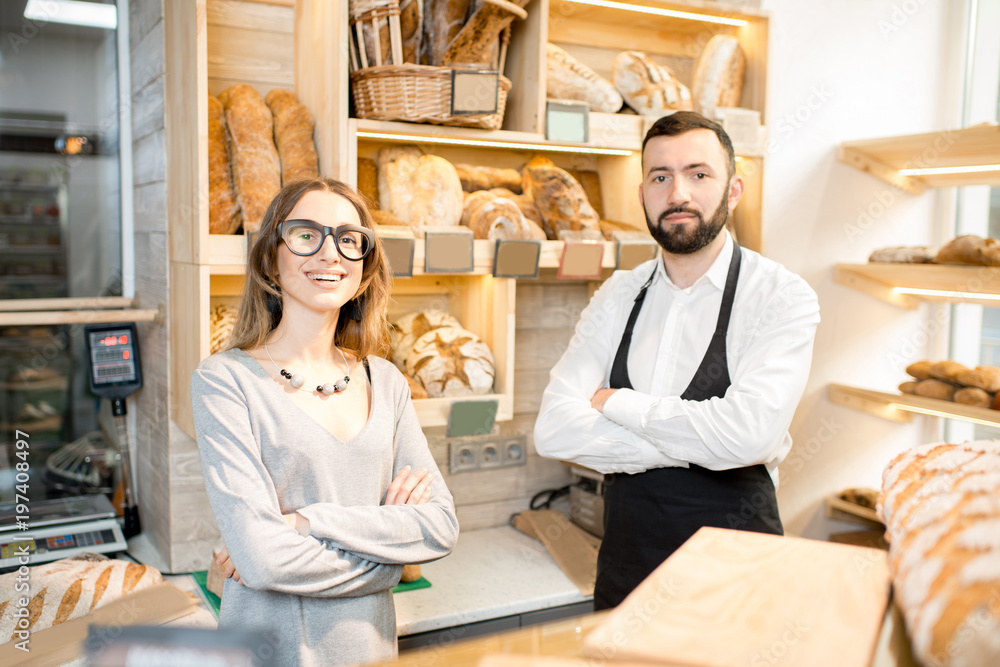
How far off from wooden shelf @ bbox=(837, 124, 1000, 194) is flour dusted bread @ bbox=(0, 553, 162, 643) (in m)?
2.62

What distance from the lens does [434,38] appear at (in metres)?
1.95

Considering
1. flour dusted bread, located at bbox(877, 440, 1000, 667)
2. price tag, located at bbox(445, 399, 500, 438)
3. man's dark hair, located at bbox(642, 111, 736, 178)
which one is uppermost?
man's dark hair, located at bbox(642, 111, 736, 178)

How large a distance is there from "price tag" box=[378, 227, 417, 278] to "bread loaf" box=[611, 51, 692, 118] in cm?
87

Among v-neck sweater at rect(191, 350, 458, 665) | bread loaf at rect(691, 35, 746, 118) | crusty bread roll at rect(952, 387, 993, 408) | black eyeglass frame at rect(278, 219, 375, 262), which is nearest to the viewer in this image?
v-neck sweater at rect(191, 350, 458, 665)

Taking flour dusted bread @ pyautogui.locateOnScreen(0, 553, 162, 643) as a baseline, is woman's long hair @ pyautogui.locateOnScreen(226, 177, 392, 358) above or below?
above

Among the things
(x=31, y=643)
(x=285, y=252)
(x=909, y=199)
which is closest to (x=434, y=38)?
(x=285, y=252)

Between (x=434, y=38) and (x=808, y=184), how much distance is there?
1.59 m

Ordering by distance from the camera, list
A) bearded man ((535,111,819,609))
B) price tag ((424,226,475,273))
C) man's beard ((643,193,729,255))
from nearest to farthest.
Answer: bearded man ((535,111,819,609))
man's beard ((643,193,729,255))
price tag ((424,226,475,273))

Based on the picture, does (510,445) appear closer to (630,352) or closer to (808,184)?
(630,352)

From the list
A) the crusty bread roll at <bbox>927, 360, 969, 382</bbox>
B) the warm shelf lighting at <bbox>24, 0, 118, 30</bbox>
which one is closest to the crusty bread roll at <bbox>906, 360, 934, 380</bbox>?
the crusty bread roll at <bbox>927, 360, 969, 382</bbox>

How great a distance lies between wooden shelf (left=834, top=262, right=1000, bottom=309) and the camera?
7.50 feet

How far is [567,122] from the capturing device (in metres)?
2.10

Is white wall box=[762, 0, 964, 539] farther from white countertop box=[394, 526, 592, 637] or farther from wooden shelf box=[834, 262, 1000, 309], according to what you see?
white countertop box=[394, 526, 592, 637]

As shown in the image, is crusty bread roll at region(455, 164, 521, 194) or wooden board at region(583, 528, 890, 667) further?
crusty bread roll at region(455, 164, 521, 194)
